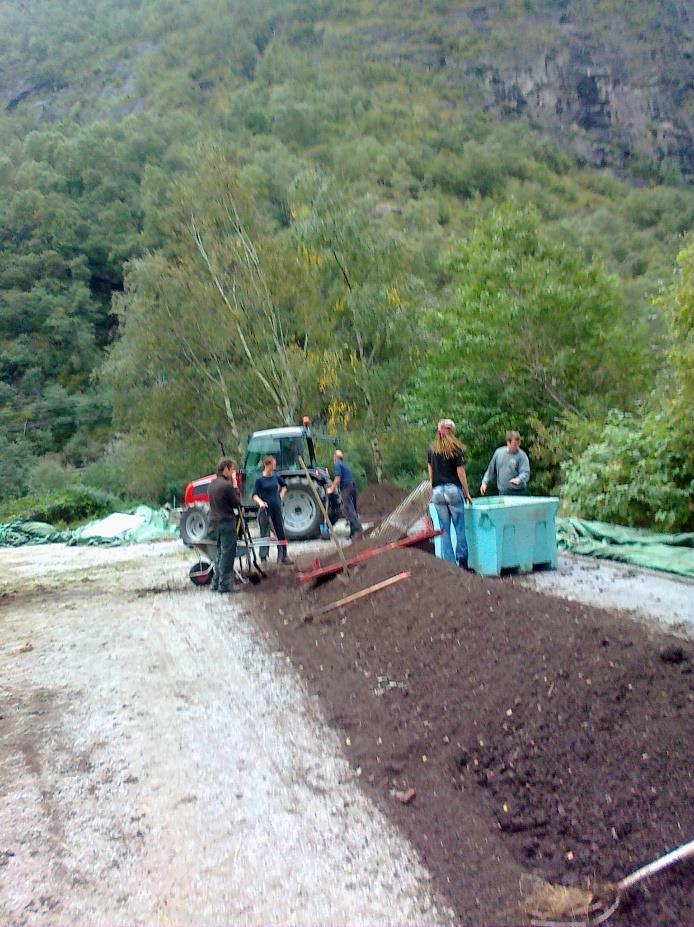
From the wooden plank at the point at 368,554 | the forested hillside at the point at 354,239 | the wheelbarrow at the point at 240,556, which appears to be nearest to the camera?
the wooden plank at the point at 368,554

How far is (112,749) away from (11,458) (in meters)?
38.8

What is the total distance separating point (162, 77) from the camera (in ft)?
447

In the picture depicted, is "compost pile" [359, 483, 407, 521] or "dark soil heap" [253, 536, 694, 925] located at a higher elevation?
"dark soil heap" [253, 536, 694, 925]

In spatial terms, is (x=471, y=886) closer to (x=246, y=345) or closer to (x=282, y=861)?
(x=282, y=861)

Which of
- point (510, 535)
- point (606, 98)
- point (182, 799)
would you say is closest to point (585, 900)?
point (182, 799)

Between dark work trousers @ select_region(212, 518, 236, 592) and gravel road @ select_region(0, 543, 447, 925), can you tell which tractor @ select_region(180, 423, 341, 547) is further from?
gravel road @ select_region(0, 543, 447, 925)

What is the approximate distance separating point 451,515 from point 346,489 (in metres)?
5.87

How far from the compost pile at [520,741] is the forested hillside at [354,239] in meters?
6.65

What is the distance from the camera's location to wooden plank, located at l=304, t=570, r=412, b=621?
25.4 ft

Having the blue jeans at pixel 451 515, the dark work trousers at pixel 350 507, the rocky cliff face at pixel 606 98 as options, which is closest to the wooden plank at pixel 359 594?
the blue jeans at pixel 451 515

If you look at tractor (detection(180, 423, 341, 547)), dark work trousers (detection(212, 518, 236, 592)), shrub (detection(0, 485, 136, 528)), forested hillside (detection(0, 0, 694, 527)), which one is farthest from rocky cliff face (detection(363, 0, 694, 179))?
dark work trousers (detection(212, 518, 236, 592))

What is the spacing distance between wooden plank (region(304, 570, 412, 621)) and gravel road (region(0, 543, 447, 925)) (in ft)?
2.47

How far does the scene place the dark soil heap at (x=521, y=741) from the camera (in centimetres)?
322

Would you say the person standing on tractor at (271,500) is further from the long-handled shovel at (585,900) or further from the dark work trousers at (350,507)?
the long-handled shovel at (585,900)
